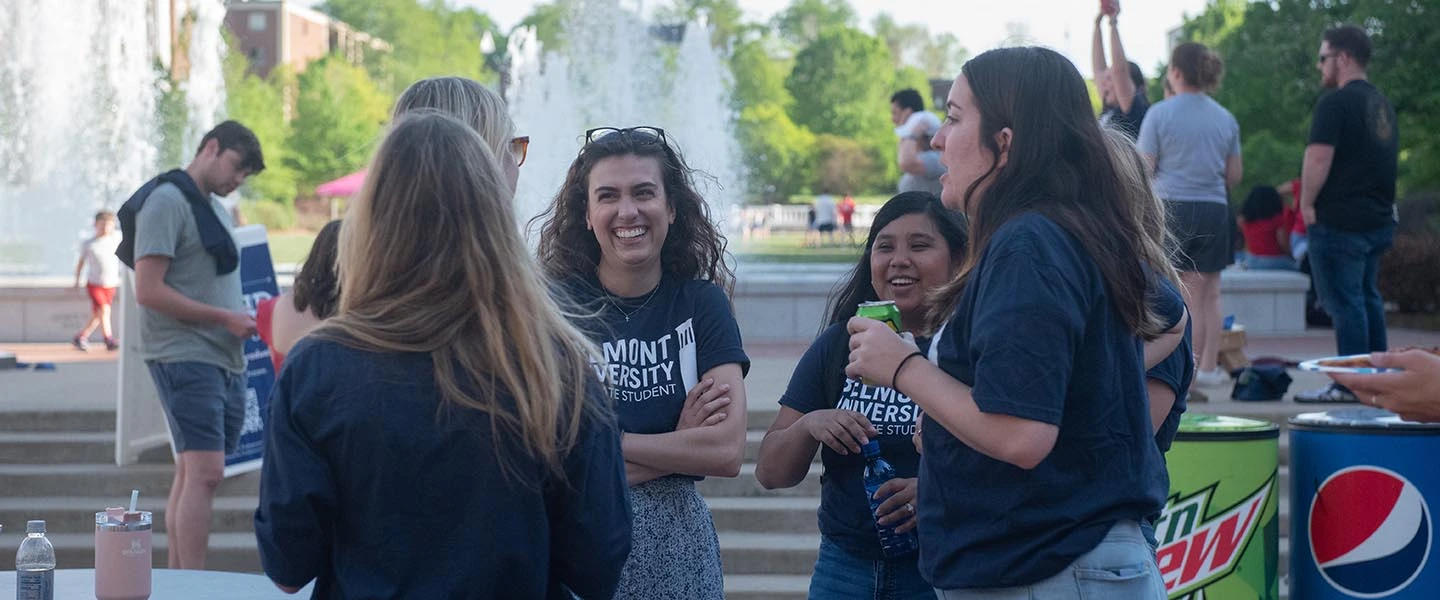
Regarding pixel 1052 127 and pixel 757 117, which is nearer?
pixel 1052 127

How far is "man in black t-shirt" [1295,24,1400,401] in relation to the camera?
7.38 meters

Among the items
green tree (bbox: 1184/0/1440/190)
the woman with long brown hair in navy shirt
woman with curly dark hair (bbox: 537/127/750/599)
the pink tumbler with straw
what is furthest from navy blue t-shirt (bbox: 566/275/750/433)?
green tree (bbox: 1184/0/1440/190)

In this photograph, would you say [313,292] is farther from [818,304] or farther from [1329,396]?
[818,304]

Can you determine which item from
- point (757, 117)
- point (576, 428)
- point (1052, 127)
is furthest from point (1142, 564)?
point (757, 117)

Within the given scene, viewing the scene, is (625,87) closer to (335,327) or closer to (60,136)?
(60,136)

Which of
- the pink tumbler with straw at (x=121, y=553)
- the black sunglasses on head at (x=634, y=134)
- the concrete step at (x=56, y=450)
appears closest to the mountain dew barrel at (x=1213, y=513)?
the black sunglasses on head at (x=634, y=134)

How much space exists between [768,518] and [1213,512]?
9.53 feet

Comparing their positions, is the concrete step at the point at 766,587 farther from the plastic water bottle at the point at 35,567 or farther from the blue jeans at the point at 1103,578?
the blue jeans at the point at 1103,578

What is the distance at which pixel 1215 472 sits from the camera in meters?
4.72

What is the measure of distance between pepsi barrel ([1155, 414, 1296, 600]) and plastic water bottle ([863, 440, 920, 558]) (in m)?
1.77

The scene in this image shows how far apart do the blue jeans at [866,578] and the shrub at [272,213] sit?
53.4 metres

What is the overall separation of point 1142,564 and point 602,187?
148cm

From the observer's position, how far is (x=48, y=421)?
8.38 metres

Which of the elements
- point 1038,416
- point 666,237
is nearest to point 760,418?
point 666,237
